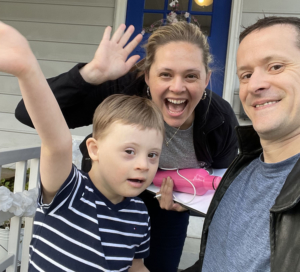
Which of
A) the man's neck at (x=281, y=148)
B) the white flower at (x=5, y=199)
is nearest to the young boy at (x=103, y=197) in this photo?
the man's neck at (x=281, y=148)

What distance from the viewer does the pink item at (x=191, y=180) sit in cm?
151

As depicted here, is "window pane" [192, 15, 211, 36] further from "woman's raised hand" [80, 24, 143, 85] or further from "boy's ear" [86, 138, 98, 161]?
"boy's ear" [86, 138, 98, 161]

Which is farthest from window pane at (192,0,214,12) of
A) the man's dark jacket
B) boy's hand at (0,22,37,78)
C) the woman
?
boy's hand at (0,22,37,78)

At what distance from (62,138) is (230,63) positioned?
8.11 ft

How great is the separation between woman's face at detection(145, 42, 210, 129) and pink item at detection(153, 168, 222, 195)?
10.3 inches

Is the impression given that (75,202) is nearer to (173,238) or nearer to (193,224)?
(173,238)

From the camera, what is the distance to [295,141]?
100 centimetres

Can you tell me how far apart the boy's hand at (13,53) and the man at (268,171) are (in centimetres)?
74

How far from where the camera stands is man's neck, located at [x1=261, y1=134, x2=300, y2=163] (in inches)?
39.6

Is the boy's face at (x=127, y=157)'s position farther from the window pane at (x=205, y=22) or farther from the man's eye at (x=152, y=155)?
the window pane at (x=205, y=22)

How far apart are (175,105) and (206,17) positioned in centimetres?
199

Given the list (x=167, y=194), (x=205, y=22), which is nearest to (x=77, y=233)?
(x=167, y=194)

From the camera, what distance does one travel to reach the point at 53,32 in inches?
136

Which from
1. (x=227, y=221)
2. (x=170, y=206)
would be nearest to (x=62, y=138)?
(x=227, y=221)
